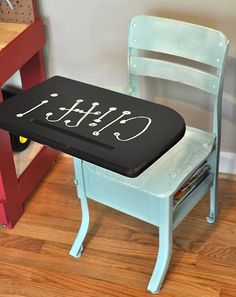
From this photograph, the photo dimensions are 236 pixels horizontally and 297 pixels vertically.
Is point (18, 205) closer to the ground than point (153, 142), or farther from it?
closer to the ground

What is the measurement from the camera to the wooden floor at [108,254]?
5.72ft

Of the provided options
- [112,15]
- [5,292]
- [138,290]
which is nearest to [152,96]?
[112,15]

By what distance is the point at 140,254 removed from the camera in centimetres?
185

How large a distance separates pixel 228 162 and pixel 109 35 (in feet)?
2.29

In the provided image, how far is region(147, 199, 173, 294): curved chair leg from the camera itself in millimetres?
1594

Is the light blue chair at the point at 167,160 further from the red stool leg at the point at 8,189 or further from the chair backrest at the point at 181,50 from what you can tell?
the red stool leg at the point at 8,189

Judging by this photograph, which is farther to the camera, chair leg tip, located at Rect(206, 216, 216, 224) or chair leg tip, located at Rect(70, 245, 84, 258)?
chair leg tip, located at Rect(206, 216, 216, 224)

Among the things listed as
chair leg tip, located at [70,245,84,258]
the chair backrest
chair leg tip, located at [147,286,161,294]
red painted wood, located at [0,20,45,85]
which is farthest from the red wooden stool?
chair leg tip, located at [147,286,161,294]

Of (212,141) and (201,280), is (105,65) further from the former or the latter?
(201,280)

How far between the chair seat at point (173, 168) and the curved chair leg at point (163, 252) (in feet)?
0.23

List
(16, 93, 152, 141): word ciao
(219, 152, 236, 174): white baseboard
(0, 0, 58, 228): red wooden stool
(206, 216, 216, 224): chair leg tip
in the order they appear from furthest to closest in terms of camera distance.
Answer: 1. (219, 152, 236, 174): white baseboard
2. (206, 216, 216, 224): chair leg tip
3. (0, 0, 58, 228): red wooden stool
4. (16, 93, 152, 141): word ciao

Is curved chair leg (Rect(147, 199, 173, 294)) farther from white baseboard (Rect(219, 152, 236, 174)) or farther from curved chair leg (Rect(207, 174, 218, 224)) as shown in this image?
white baseboard (Rect(219, 152, 236, 174))

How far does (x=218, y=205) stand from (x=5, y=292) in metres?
0.85

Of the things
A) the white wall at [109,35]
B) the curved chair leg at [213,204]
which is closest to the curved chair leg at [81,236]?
the curved chair leg at [213,204]
